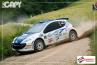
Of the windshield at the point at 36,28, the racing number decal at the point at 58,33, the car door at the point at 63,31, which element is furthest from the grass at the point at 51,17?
the racing number decal at the point at 58,33

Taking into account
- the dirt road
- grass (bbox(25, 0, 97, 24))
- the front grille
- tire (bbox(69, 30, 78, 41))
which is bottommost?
the dirt road

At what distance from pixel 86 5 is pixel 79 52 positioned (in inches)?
44.8

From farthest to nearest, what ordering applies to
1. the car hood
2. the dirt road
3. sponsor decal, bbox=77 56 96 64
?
the car hood
the dirt road
sponsor decal, bbox=77 56 96 64

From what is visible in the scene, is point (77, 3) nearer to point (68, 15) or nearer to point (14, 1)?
point (68, 15)

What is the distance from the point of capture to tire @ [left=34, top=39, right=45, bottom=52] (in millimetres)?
13120

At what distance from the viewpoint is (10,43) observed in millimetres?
13148

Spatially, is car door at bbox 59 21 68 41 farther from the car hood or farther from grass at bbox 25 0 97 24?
the car hood

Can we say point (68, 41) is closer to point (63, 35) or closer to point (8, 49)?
point (63, 35)

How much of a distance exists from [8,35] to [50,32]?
101cm

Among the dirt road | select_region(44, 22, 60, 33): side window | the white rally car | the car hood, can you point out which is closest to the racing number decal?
the white rally car

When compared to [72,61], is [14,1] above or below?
above

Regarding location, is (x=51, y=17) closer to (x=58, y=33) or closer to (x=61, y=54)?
(x=58, y=33)

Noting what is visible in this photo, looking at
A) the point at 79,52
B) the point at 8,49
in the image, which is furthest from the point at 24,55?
the point at 79,52

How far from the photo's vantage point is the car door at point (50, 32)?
43.3 feet
